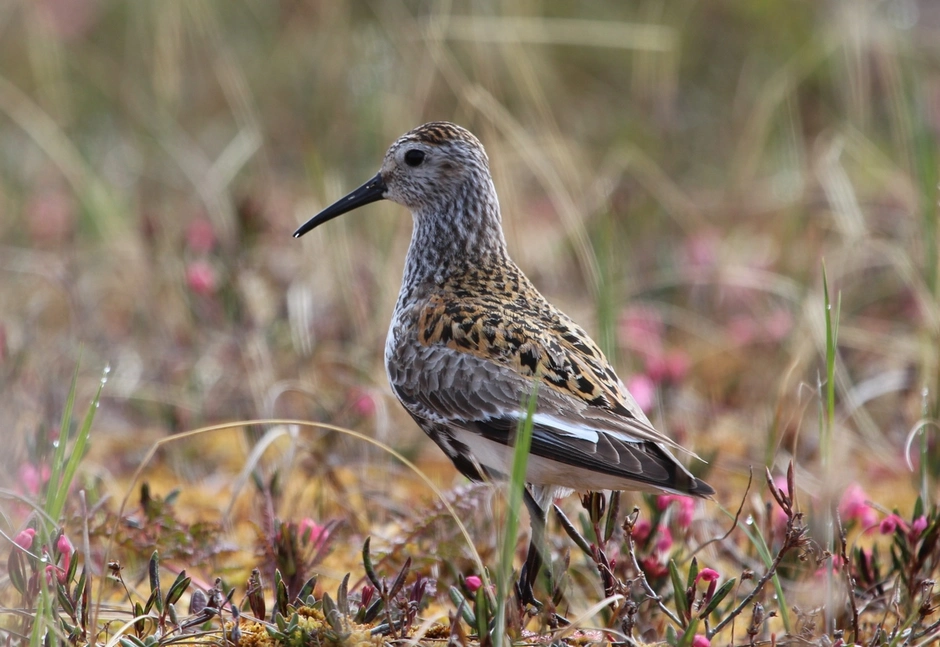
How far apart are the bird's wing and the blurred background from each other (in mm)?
675

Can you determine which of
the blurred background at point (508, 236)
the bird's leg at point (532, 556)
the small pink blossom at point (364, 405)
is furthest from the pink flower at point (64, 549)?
the small pink blossom at point (364, 405)

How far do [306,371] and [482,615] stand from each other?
109 inches

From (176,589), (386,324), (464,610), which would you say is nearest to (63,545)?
(176,589)

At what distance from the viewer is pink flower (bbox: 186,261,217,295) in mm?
5398

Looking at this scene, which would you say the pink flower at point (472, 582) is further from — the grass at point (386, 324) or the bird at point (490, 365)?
the bird at point (490, 365)

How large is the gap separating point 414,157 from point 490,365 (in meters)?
1.08

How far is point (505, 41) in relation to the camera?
5.95m

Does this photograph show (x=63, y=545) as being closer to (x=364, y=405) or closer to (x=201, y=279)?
(x=364, y=405)

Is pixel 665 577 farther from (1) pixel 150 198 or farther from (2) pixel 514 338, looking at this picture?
(1) pixel 150 198

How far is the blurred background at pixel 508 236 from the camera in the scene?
5.18 m

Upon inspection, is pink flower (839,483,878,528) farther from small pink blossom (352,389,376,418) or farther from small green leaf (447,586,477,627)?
small pink blossom (352,389,376,418)

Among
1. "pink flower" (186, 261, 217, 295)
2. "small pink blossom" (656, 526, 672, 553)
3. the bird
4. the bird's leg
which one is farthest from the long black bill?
"small pink blossom" (656, 526, 672, 553)

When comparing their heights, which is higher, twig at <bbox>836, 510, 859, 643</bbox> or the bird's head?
the bird's head

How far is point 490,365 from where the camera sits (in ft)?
12.0
